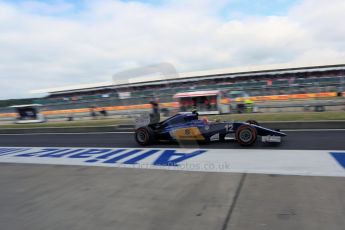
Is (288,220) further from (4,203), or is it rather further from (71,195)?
(4,203)

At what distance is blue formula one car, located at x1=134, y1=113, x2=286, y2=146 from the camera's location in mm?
8656

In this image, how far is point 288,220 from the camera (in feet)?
12.5

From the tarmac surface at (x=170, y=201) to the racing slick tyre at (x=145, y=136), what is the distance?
314 cm

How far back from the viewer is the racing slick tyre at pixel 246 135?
862 cm

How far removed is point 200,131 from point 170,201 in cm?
475

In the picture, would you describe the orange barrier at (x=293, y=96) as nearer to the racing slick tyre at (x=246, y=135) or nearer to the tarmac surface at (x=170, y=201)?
the racing slick tyre at (x=246, y=135)

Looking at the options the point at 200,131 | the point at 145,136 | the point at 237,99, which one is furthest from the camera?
the point at 237,99

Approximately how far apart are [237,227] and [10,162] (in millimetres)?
8016

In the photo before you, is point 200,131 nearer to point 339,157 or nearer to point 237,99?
point 339,157

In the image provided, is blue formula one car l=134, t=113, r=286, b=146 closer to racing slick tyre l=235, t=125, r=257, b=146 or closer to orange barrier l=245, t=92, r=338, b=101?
racing slick tyre l=235, t=125, r=257, b=146

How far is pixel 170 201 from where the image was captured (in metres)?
4.77

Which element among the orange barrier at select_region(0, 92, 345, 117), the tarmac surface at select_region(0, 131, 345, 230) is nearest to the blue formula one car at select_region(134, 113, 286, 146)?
the tarmac surface at select_region(0, 131, 345, 230)

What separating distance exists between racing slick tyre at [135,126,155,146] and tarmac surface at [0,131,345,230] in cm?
314

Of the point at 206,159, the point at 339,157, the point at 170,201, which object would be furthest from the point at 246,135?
the point at 170,201
